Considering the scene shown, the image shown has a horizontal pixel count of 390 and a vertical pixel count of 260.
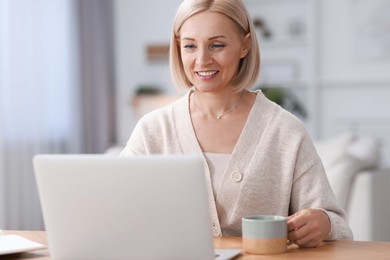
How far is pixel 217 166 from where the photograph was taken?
1.87 metres

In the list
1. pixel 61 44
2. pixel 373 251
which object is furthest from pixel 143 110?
pixel 373 251

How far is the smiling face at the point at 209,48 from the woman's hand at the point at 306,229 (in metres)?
Answer: 0.41

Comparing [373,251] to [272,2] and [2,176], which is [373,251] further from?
[272,2]

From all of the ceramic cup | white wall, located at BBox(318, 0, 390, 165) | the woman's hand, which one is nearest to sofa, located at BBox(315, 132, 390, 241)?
the woman's hand

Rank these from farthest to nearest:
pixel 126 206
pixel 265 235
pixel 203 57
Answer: pixel 203 57
pixel 265 235
pixel 126 206

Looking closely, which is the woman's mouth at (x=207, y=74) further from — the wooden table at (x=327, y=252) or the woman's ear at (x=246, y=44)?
the wooden table at (x=327, y=252)

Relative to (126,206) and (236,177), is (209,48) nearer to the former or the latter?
(236,177)

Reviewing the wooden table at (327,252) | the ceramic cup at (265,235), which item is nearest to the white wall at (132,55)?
the wooden table at (327,252)

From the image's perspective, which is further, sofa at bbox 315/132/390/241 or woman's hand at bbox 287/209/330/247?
sofa at bbox 315/132/390/241

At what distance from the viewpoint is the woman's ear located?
1922 mm

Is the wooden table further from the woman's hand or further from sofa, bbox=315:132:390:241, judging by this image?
sofa, bbox=315:132:390:241

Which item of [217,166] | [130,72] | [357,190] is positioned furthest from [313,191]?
[130,72]

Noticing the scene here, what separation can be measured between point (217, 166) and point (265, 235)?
0.36m

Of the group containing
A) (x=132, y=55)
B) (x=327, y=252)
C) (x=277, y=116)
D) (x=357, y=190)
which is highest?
(x=132, y=55)
